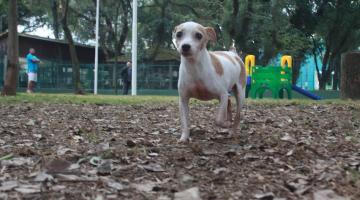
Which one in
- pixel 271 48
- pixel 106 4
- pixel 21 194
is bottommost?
pixel 21 194

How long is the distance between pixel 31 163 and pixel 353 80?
12573 millimetres

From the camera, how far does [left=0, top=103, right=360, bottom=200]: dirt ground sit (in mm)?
3334

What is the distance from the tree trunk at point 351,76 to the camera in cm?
1507

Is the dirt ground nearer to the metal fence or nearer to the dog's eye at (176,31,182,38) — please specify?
the dog's eye at (176,31,182,38)

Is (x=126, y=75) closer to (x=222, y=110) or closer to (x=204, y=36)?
(x=222, y=110)

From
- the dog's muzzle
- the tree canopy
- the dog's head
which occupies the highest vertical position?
the tree canopy

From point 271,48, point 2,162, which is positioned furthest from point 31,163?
point 271,48

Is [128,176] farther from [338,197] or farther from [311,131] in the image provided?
[311,131]

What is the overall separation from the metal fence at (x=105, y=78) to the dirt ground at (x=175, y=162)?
80.5 ft

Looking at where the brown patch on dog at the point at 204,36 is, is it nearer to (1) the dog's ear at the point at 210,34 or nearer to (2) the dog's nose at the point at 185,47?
(1) the dog's ear at the point at 210,34

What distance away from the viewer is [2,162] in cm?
414

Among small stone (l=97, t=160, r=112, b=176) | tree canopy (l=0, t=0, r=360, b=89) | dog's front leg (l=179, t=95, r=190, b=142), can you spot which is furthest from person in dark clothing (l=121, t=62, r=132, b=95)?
small stone (l=97, t=160, r=112, b=176)

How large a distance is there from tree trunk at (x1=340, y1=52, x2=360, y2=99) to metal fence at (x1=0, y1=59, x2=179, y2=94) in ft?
54.8

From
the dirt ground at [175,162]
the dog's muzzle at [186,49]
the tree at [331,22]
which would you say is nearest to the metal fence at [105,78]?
the tree at [331,22]
